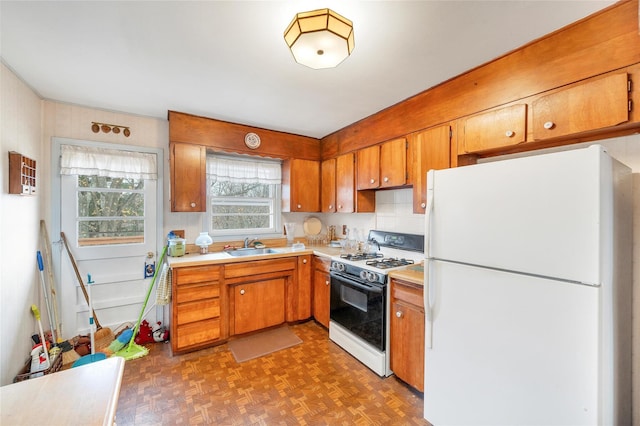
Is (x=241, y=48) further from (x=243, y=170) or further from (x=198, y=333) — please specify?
(x=198, y=333)

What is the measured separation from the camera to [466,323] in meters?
1.48

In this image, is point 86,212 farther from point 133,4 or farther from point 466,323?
point 466,323

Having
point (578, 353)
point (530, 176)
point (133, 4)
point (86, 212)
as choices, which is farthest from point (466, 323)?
point (86, 212)

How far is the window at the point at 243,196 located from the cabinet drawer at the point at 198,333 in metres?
1.07

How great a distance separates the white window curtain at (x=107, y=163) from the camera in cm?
252

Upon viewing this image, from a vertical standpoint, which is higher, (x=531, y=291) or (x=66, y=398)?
(x=531, y=291)

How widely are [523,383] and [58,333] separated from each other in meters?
3.55

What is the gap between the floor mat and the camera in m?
2.55

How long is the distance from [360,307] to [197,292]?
159 cm

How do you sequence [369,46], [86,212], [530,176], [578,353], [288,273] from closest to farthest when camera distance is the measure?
[578,353] < [530,176] < [369,46] < [86,212] < [288,273]

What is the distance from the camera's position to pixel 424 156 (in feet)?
7.37

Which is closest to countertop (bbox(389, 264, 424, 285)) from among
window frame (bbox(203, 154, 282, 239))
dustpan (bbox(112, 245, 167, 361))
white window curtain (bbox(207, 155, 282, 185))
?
window frame (bbox(203, 154, 282, 239))

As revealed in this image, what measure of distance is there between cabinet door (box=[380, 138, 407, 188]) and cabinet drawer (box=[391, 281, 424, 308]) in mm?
954

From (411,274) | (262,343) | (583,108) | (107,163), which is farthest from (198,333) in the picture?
(583,108)
